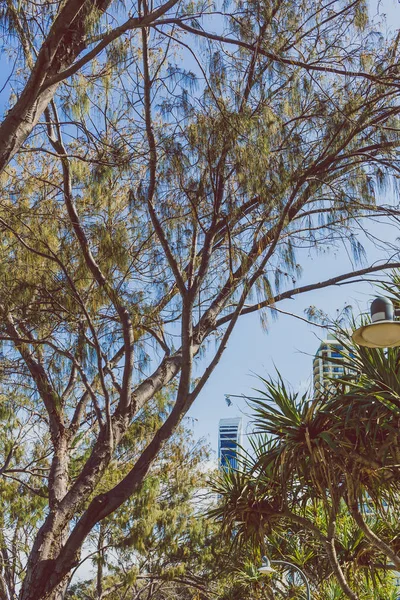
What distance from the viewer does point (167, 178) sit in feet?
15.1

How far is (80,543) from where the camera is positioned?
420cm

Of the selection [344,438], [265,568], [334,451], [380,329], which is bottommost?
[265,568]

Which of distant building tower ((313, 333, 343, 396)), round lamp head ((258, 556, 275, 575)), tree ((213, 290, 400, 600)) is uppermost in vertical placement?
distant building tower ((313, 333, 343, 396))

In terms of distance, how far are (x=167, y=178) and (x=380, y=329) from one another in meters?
1.88

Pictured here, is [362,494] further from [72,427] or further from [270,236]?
[72,427]

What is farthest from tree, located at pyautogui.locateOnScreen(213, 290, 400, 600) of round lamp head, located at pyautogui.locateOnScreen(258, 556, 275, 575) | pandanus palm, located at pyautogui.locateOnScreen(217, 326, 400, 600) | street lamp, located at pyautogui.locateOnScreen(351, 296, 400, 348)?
round lamp head, located at pyautogui.locateOnScreen(258, 556, 275, 575)

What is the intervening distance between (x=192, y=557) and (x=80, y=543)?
25.6 feet

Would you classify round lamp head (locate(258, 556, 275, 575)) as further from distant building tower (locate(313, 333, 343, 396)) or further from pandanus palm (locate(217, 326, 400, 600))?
distant building tower (locate(313, 333, 343, 396))

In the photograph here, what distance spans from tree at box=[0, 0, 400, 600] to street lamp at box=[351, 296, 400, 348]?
0.93 meters

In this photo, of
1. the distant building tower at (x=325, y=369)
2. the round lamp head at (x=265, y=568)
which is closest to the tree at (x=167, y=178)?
the distant building tower at (x=325, y=369)

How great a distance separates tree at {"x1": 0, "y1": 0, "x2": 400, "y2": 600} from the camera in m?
4.15

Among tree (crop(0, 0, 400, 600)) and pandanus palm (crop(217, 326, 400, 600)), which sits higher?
tree (crop(0, 0, 400, 600))

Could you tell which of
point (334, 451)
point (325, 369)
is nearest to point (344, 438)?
point (334, 451)

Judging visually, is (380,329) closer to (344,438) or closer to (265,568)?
(344,438)
